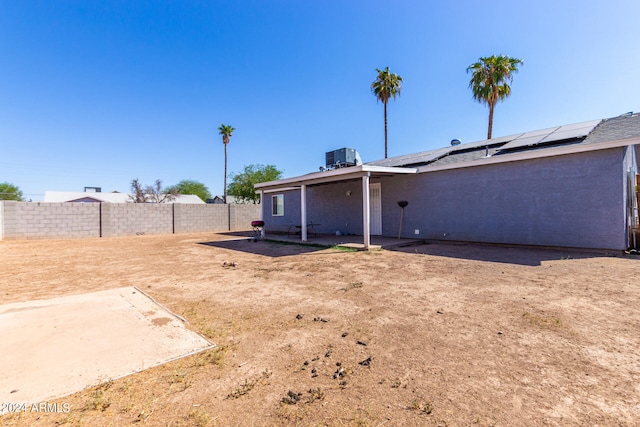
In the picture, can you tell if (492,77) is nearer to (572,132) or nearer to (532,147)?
(572,132)

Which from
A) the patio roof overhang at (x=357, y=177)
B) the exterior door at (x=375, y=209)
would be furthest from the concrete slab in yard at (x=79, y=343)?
the exterior door at (x=375, y=209)

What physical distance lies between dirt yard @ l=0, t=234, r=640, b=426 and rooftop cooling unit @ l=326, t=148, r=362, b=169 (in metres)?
10.3

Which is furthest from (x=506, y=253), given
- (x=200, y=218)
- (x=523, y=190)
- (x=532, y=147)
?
(x=200, y=218)

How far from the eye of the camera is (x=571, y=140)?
26.0 feet

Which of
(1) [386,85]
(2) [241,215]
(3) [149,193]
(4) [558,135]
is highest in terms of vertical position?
(1) [386,85]

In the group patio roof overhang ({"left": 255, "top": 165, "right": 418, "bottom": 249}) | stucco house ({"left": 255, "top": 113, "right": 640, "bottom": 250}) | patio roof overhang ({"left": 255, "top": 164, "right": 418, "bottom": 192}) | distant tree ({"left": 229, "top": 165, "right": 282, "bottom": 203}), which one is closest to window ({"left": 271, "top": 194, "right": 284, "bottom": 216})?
patio roof overhang ({"left": 255, "top": 165, "right": 418, "bottom": 249})

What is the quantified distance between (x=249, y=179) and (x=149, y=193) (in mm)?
14295

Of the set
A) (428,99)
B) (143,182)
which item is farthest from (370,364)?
(143,182)

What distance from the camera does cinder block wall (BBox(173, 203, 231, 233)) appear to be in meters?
18.3

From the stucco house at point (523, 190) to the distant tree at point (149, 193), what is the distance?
31.2 m

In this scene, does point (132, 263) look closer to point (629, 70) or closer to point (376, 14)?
point (376, 14)

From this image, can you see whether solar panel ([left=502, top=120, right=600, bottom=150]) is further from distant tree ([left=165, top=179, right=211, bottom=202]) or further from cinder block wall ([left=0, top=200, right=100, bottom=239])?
distant tree ([left=165, top=179, right=211, bottom=202])

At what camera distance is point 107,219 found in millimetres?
15688

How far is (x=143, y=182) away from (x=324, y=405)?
41.4 metres
